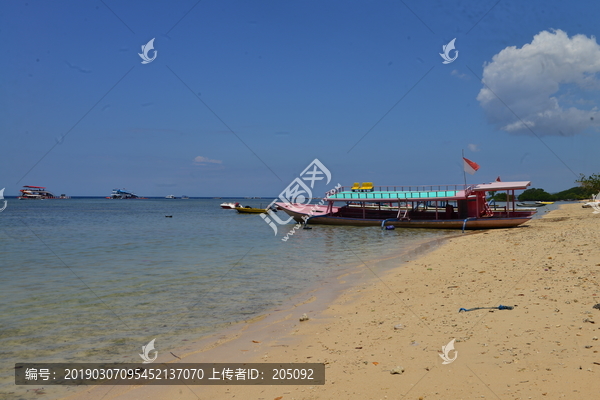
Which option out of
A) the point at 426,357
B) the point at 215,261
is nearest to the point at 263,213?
the point at 215,261

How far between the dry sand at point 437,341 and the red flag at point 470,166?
72.0 ft

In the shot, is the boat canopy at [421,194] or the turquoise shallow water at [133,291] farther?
the boat canopy at [421,194]

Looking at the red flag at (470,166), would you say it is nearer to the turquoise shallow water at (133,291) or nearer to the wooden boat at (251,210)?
the turquoise shallow water at (133,291)

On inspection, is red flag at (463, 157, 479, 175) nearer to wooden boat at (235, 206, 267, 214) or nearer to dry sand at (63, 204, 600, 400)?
dry sand at (63, 204, 600, 400)

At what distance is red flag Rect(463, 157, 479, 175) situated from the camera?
32562 mm

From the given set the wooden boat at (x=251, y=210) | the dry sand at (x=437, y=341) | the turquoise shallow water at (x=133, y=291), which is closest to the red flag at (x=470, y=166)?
the turquoise shallow water at (x=133, y=291)

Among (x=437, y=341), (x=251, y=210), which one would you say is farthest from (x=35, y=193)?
(x=437, y=341)

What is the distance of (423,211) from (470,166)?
8187 mm

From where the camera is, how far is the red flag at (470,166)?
1282 inches

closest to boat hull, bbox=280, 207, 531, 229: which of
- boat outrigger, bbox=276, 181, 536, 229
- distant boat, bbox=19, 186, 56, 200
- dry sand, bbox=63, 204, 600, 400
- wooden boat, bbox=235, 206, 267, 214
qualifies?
boat outrigger, bbox=276, 181, 536, 229

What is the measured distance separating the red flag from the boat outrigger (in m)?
1.62

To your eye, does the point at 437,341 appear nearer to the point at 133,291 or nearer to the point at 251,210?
the point at 133,291

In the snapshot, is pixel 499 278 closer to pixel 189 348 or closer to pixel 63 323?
pixel 189 348

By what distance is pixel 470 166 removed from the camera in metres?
32.9
